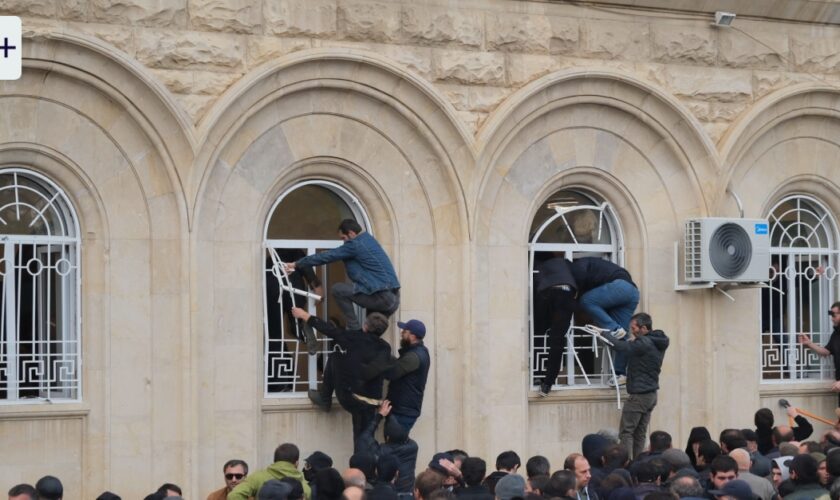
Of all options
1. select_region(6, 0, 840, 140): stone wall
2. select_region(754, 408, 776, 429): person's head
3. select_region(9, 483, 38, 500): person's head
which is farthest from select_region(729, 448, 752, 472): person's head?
select_region(9, 483, 38, 500): person's head

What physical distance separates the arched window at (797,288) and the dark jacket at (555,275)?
277cm

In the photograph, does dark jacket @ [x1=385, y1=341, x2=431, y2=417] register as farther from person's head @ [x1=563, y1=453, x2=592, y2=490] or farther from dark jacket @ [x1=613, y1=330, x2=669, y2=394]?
person's head @ [x1=563, y1=453, x2=592, y2=490]

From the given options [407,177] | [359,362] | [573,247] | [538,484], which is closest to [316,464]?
[359,362]

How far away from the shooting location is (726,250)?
1839cm

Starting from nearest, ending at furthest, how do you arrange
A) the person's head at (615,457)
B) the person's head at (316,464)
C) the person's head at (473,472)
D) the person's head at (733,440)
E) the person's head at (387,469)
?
the person's head at (473,472) < the person's head at (387,469) < the person's head at (615,457) < the person's head at (316,464) < the person's head at (733,440)

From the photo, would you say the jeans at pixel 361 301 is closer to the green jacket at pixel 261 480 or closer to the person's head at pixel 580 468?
the green jacket at pixel 261 480

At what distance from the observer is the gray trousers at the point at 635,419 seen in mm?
17641

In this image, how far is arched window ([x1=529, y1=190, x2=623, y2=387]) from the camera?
18.1 m

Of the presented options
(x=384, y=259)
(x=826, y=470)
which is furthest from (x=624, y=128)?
(x=826, y=470)

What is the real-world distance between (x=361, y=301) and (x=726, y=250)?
4117 millimetres

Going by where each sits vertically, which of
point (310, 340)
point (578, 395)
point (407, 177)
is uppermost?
point (407, 177)

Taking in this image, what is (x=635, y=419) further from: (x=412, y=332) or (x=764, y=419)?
(x=412, y=332)

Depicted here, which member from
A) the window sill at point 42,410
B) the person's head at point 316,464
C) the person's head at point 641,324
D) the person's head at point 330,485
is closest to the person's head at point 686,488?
the person's head at point 330,485

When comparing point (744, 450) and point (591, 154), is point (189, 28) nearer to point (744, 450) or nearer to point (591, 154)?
point (591, 154)
